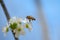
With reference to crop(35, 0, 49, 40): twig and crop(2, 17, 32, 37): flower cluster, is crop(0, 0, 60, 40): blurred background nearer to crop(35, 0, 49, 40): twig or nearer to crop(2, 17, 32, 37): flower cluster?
Answer: crop(35, 0, 49, 40): twig

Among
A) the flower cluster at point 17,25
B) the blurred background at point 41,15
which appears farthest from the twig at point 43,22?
the flower cluster at point 17,25

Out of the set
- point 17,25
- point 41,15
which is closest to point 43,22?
point 41,15

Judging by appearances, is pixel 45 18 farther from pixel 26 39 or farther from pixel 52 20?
pixel 26 39

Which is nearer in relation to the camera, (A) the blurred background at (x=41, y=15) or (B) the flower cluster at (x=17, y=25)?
(B) the flower cluster at (x=17, y=25)

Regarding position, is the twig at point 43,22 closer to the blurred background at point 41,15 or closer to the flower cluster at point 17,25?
the blurred background at point 41,15

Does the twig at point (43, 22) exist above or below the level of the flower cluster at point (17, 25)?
below

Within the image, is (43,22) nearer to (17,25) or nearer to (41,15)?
(41,15)

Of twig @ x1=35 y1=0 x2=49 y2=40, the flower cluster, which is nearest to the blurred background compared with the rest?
twig @ x1=35 y1=0 x2=49 y2=40

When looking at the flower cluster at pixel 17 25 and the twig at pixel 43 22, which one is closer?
the flower cluster at pixel 17 25

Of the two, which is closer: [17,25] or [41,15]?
[17,25]
